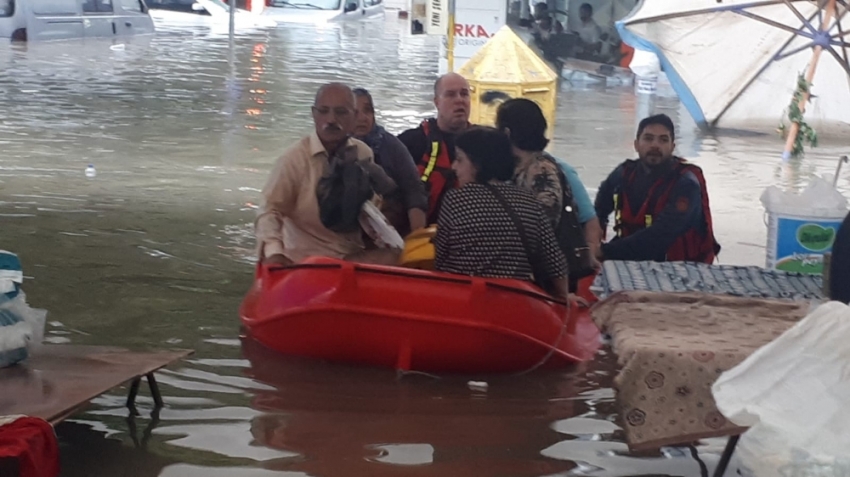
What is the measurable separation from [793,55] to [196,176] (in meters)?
5.60

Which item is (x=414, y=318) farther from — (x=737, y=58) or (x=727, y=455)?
(x=737, y=58)

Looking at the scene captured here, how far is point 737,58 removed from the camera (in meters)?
11.6

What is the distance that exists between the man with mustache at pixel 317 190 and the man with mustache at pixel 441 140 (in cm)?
73

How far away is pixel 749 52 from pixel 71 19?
18922 millimetres

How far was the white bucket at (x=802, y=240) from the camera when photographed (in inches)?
214

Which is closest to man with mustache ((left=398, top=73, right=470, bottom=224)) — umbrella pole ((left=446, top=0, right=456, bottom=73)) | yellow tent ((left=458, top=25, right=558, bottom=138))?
yellow tent ((left=458, top=25, right=558, bottom=138))

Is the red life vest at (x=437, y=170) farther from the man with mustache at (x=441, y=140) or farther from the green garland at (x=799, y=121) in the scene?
the green garland at (x=799, y=121)

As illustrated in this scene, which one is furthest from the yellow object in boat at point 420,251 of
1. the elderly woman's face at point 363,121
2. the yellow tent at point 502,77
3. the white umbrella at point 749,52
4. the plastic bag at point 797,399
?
the white umbrella at point 749,52

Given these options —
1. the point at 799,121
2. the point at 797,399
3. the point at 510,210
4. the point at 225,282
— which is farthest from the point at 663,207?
the point at 799,121

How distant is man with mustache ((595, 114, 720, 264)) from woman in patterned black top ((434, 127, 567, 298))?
97 cm

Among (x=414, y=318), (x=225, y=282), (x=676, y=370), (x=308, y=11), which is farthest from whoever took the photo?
(x=308, y=11)

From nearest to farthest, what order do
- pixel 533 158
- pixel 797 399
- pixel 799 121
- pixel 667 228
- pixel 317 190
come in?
pixel 797 399 → pixel 533 158 → pixel 317 190 → pixel 667 228 → pixel 799 121

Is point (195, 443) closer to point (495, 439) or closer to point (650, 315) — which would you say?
point (495, 439)

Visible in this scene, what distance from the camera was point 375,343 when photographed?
18.2 feet
